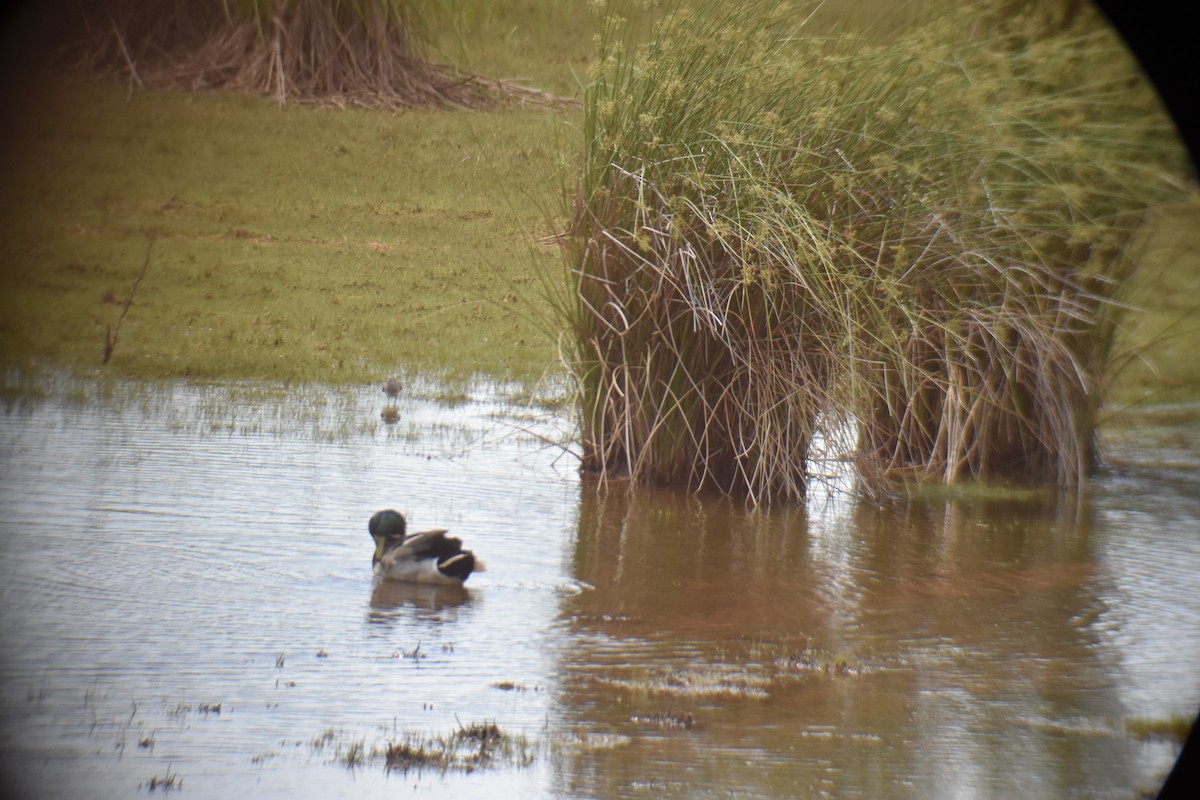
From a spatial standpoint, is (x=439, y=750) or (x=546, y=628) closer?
(x=439, y=750)

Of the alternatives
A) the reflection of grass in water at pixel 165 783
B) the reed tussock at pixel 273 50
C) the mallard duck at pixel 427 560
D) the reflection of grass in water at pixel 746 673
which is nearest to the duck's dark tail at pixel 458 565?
the mallard duck at pixel 427 560

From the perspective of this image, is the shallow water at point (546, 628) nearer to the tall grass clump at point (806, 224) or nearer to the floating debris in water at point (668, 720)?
the floating debris in water at point (668, 720)

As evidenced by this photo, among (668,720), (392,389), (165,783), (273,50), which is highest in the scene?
(273,50)

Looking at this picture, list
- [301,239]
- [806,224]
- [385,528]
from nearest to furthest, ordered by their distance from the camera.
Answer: [385,528]
[806,224]
[301,239]

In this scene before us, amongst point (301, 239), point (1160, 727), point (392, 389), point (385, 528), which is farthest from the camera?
point (301, 239)

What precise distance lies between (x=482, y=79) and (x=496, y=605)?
14569 millimetres

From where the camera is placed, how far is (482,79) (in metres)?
19.0

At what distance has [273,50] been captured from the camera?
17.5m

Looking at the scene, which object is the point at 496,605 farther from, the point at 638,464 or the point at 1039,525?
the point at 1039,525

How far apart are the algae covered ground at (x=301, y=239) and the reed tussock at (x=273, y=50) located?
1.61ft

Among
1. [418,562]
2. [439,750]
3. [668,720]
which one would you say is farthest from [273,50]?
[439,750]

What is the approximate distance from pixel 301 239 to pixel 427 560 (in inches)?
345

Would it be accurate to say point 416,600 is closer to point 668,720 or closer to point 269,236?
point 668,720

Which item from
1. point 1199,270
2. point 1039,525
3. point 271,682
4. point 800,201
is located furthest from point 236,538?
point 1199,270
